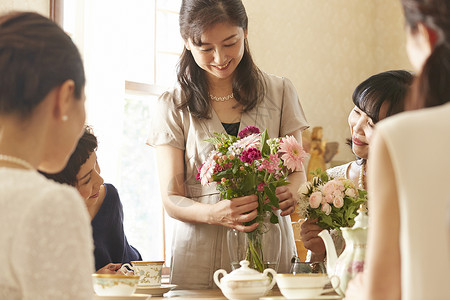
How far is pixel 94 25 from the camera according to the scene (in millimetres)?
4508

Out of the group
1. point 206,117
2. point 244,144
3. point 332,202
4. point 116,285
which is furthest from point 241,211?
point 206,117

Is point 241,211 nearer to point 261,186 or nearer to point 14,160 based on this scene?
point 261,186

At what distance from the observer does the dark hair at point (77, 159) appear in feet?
8.26

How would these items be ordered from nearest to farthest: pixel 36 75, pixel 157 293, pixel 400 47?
pixel 36 75 < pixel 157 293 < pixel 400 47

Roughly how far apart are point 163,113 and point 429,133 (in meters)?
1.67

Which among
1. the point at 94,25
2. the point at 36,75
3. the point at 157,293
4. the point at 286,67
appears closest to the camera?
the point at 36,75

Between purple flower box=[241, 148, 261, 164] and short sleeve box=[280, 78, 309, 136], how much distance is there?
55 centimetres

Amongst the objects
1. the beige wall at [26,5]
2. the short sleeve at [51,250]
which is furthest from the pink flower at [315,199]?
the beige wall at [26,5]

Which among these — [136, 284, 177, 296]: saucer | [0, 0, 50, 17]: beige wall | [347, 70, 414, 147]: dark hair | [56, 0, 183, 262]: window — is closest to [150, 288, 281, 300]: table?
[136, 284, 177, 296]: saucer

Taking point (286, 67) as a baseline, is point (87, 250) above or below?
below

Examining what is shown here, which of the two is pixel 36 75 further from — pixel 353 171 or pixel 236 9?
pixel 353 171

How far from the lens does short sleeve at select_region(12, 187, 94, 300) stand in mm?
1075

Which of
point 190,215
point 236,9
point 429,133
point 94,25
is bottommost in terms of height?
point 190,215

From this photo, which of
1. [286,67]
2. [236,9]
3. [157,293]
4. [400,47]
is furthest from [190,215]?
[400,47]
